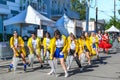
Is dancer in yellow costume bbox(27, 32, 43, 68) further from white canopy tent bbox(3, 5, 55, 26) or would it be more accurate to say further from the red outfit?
the red outfit

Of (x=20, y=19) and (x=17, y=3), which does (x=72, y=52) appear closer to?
(x=20, y=19)

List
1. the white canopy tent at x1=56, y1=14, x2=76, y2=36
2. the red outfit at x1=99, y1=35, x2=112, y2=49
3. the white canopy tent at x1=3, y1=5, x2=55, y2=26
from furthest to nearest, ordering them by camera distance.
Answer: the white canopy tent at x1=56, y1=14, x2=76, y2=36 → the red outfit at x1=99, y1=35, x2=112, y2=49 → the white canopy tent at x1=3, y1=5, x2=55, y2=26

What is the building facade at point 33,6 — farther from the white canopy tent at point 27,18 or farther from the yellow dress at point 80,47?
the yellow dress at point 80,47

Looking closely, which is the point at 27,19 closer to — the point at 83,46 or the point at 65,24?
the point at 83,46

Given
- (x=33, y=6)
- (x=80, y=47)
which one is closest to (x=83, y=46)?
(x=80, y=47)

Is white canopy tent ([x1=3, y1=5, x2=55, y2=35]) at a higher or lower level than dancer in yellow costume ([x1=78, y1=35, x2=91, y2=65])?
higher

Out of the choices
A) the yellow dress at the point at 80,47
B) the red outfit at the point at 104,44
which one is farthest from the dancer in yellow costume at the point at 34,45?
the red outfit at the point at 104,44

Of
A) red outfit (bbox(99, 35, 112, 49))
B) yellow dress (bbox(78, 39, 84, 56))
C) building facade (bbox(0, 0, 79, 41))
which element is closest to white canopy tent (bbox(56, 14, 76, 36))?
red outfit (bbox(99, 35, 112, 49))

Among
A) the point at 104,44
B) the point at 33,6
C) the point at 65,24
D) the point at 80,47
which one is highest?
the point at 33,6

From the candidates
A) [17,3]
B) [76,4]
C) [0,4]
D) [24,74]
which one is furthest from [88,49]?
[76,4]

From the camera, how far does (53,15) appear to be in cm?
5122

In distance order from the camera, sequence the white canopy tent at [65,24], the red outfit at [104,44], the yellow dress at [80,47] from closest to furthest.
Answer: the yellow dress at [80,47], the red outfit at [104,44], the white canopy tent at [65,24]

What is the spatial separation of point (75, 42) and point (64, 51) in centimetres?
248

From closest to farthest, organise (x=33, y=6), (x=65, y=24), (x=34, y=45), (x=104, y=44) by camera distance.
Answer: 1. (x=34, y=45)
2. (x=104, y=44)
3. (x=65, y=24)
4. (x=33, y=6)
